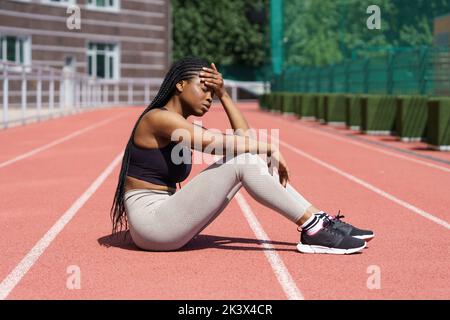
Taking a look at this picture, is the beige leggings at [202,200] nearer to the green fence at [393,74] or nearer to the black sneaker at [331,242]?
the black sneaker at [331,242]

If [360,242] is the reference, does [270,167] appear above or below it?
above

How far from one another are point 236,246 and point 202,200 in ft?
3.46

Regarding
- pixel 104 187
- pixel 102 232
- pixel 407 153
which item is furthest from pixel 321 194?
pixel 407 153

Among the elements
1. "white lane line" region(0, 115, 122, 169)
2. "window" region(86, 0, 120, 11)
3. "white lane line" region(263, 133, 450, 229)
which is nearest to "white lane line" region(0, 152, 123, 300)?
"white lane line" region(263, 133, 450, 229)

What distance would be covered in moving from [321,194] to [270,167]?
4.65 metres

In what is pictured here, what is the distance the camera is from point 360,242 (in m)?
7.05

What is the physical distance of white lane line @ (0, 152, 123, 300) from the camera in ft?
20.0

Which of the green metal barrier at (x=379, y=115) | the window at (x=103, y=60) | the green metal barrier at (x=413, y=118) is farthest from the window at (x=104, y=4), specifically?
the green metal barrier at (x=413, y=118)

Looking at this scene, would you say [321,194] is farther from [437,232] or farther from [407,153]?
[407,153]

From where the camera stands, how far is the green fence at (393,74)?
23.3m

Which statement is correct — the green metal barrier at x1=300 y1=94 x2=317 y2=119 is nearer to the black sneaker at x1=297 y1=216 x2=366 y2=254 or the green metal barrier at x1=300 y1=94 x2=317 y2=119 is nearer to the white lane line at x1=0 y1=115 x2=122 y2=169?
the white lane line at x1=0 y1=115 x2=122 y2=169

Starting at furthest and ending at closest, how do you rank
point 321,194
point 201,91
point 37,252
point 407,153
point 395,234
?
point 407,153, point 321,194, point 395,234, point 37,252, point 201,91

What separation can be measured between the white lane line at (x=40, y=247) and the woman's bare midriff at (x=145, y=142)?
96 centimetres

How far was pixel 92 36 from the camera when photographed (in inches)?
2084
